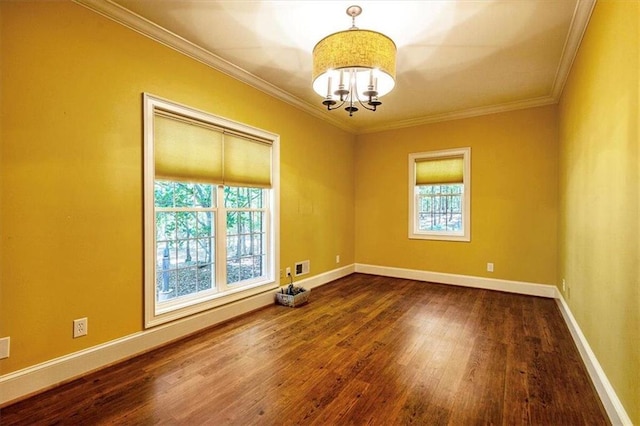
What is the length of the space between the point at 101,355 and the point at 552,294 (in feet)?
17.3

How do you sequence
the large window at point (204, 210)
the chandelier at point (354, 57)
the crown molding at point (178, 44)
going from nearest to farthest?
the chandelier at point (354, 57) → the crown molding at point (178, 44) → the large window at point (204, 210)

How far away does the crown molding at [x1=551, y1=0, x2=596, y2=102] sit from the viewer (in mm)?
2340

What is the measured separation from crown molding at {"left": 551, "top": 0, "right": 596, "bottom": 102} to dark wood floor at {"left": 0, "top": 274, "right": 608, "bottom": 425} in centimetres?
274

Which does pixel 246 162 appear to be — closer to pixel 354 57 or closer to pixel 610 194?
pixel 354 57

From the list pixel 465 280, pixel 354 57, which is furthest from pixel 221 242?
pixel 465 280

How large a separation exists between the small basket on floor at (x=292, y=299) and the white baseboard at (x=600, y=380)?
279 cm

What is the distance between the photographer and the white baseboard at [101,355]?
2.00 metres

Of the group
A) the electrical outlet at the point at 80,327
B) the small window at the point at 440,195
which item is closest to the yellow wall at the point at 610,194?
the small window at the point at 440,195

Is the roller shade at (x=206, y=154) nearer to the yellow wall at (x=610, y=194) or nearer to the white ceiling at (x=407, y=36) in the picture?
the white ceiling at (x=407, y=36)

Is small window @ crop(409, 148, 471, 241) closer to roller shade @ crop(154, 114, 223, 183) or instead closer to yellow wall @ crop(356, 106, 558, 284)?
yellow wall @ crop(356, 106, 558, 284)

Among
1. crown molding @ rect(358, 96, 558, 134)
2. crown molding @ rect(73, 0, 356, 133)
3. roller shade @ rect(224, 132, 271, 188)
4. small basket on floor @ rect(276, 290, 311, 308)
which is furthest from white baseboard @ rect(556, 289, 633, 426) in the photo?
crown molding @ rect(73, 0, 356, 133)

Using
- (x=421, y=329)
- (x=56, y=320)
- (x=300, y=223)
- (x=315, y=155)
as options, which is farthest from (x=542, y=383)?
(x=315, y=155)

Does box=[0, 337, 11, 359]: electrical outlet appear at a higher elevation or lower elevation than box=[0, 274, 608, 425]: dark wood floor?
higher

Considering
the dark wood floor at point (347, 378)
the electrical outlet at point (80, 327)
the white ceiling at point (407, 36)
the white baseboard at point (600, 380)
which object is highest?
the white ceiling at point (407, 36)
